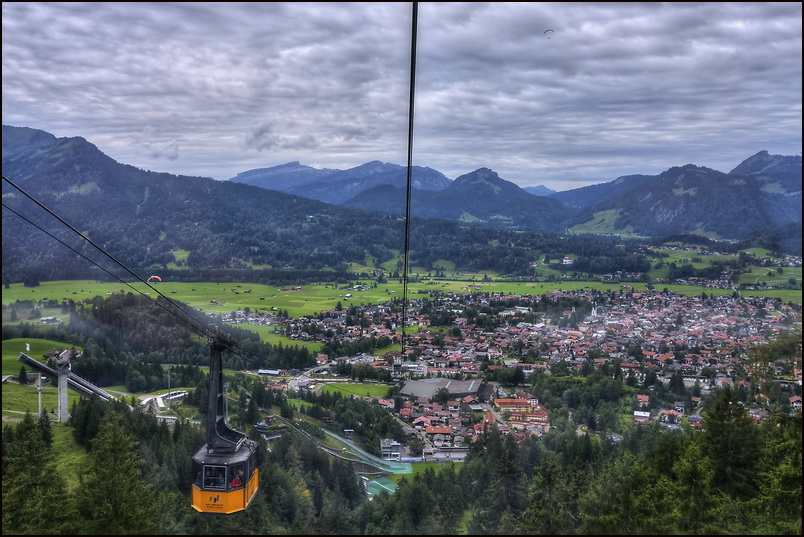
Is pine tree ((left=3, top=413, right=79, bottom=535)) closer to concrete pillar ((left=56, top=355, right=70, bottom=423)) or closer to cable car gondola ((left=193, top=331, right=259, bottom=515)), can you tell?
cable car gondola ((left=193, top=331, right=259, bottom=515))

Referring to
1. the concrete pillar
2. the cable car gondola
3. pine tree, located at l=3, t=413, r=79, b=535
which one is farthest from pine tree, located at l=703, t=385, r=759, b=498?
the concrete pillar

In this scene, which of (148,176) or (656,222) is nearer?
(148,176)

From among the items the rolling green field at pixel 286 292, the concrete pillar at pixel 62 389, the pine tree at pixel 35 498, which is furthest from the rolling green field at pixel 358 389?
the pine tree at pixel 35 498

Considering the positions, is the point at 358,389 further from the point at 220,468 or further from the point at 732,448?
the point at 220,468

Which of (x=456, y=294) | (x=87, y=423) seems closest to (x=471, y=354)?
(x=456, y=294)

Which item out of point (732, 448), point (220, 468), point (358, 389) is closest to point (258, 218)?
point (358, 389)

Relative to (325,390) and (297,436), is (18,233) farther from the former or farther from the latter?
(297,436)
